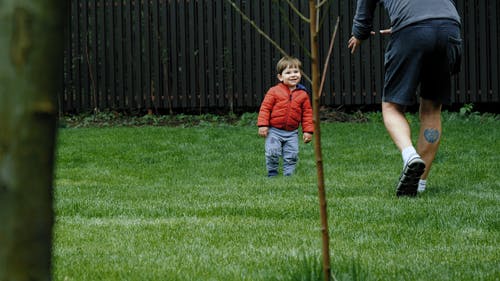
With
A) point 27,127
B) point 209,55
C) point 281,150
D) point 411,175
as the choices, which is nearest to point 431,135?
point 411,175

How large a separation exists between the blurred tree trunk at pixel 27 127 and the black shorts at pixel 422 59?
4.43 m

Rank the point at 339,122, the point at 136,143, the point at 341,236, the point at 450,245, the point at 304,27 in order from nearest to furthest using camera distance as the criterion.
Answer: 1. the point at 450,245
2. the point at 341,236
3. the point at 136,143
4. the point at 339,122
5. the point at 304,27

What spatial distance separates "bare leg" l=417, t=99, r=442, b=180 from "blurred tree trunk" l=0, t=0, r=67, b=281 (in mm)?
4677

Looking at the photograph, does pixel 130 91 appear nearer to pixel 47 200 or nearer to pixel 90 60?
pixel 90 60

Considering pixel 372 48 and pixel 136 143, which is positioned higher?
pixel 372 48

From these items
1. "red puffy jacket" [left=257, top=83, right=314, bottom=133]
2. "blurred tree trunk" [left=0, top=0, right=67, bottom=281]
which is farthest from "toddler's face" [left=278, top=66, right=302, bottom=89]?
"blurred tree trunk" [left=0, top=0, right=67, bottom=281]

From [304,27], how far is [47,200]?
1217cm

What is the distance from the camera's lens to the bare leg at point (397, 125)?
19.3 feet

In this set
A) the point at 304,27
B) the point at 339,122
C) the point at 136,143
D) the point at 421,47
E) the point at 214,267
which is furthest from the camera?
the point at 304,27

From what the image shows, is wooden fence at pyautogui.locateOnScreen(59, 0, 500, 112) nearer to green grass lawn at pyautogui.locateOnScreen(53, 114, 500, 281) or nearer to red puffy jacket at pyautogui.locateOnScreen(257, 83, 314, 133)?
green grass lawn at pyautogui.locateOnScreen(53, 114, 500, 281)

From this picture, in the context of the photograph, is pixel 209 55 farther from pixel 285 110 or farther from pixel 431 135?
pixel 431 135

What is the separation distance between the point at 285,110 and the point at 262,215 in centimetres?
315

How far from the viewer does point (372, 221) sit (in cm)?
484

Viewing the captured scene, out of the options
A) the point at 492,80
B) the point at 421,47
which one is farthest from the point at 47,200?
the point at 492,80
